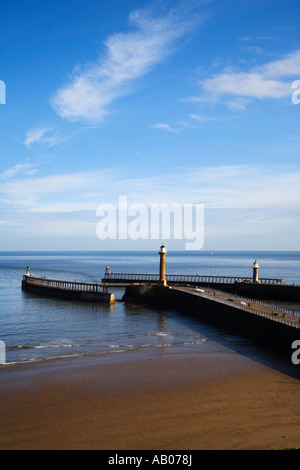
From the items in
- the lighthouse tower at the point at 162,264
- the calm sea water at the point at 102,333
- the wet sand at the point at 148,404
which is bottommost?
the calm sea water at the point at 102,333

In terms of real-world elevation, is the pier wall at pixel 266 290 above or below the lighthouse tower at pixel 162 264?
below

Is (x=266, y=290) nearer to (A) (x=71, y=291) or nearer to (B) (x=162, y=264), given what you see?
(B) (x=162, y=264)

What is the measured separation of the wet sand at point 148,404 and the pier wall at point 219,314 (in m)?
3.05

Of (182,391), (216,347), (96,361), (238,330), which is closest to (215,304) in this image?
(238,330)

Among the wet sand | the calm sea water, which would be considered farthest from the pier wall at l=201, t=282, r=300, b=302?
the wet sand

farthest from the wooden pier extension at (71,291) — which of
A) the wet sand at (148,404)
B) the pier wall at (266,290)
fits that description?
the wet sand at (148,404)

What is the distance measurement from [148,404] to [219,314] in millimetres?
15187

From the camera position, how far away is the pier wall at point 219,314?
1838cm

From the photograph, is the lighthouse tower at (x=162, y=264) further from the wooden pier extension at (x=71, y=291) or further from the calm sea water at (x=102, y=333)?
the wooden pier extension at (x=71, y=291)

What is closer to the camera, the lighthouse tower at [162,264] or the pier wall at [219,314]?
the pier wall at [219,314]

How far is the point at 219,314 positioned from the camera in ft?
85.0

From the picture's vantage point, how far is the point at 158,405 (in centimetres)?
1152
